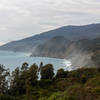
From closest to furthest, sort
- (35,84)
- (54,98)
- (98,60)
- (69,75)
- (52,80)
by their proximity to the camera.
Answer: (54,98) → (35,84) → (52,80) → (69,75) → (98,60)

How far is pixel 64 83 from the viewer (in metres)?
51.3

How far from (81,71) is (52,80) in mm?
11796

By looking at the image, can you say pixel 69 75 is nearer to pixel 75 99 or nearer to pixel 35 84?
pixel 35 84

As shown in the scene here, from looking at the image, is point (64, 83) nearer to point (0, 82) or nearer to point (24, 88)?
point (24, 88)

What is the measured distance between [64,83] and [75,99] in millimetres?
27567

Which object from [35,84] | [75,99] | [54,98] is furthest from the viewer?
[35,84]

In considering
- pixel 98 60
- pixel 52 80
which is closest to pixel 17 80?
pixel 52 80

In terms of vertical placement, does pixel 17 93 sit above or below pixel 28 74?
below

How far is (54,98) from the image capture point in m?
25.6

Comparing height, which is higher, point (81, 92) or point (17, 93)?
point (81, 92)

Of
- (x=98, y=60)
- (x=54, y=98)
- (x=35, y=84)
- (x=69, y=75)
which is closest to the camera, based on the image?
(x=54, y=98)

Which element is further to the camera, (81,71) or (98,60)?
(98,60)

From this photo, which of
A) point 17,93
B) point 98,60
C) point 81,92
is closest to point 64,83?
point 17,93

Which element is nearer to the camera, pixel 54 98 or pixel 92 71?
pixel 54 98
